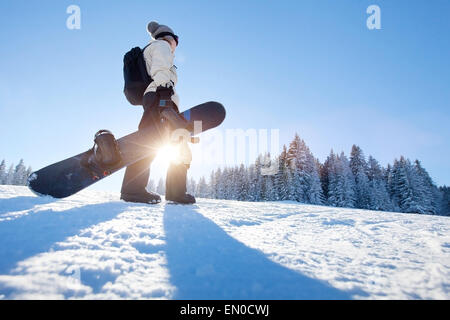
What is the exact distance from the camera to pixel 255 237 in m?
1.29

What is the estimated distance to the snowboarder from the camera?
101 inches

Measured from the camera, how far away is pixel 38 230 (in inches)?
42.8

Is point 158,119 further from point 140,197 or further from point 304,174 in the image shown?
point 304,174

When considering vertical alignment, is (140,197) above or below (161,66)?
below

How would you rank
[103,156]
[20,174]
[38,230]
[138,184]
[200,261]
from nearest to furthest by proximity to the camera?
[200,261] < [38,230] < [103,156] < [138,184] < [20,174]

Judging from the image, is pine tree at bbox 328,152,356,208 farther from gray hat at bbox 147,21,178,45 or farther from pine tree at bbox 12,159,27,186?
pine tree at bbox 12,159,27,186

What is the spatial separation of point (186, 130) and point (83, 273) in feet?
6.30

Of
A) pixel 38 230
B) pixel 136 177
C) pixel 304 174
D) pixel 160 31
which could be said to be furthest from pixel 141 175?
pixel 304 174

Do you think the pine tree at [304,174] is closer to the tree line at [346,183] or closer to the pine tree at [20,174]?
the tree line at [346,183]

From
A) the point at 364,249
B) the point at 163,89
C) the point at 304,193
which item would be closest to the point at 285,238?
the point at 364,249

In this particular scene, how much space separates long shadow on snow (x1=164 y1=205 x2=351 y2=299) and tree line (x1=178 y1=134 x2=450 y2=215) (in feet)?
94.0

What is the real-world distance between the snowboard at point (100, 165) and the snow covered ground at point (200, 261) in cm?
87

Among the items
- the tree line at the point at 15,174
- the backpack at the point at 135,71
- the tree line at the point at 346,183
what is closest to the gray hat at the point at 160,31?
the backpack at the point at 135,71

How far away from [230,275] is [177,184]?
84.6 inches
